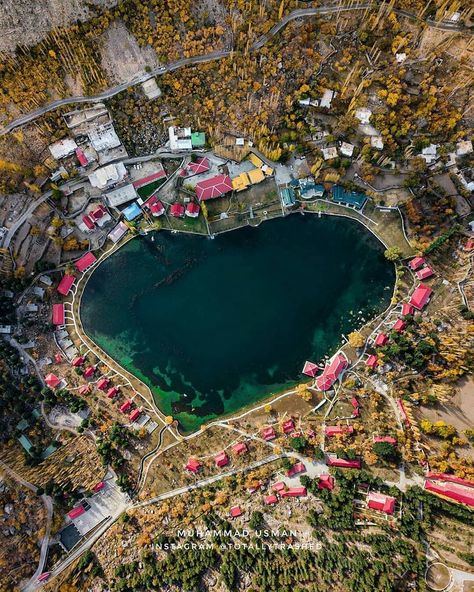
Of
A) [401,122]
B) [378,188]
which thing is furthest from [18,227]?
[401,122]

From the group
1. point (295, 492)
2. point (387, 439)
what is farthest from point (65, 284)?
point (387, 439)

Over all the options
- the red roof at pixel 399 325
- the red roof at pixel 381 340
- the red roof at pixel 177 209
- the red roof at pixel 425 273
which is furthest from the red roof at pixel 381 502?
the red roof at pixel 177 209

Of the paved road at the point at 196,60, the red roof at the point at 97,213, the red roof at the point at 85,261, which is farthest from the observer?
the red roof at the point at 85,261

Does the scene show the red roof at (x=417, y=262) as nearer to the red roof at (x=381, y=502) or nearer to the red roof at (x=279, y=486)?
the red roof at (x=381, y=502)

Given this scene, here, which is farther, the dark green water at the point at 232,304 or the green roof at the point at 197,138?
the dark green water at the point at 232,304

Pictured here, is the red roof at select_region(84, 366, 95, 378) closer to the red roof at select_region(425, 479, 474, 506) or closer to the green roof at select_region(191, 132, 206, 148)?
the green roof at select_region(191, 132, 206, 148)

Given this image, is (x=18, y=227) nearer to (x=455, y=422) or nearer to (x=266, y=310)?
(x=266, y=310)

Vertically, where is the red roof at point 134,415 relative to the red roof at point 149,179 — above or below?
below

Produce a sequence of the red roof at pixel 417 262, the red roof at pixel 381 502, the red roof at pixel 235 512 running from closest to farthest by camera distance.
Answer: the red roof at pixel 381 502
the red roof at pixel 235 512
the red roof at pixel 417 262
